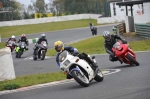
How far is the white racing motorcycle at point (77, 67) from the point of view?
11508mm

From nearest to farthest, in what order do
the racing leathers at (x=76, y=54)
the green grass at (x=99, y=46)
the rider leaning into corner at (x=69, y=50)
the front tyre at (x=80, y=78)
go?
the front tyre at (x=80, y=78) → the rider leaning into corner at (x=69, y=50) → the racing leathers at (x=76, y=54) → the green grass at (x=99, y=46)

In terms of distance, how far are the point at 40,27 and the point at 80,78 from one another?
60.2 metres

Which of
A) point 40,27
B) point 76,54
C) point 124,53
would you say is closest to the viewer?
point 76,54

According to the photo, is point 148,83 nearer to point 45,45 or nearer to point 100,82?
point 100,82

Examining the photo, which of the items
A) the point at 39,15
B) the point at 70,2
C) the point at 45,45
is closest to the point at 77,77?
the point at 45,45

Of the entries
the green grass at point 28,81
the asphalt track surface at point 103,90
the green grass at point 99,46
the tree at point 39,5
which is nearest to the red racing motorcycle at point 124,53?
the asphalt track surface at point 103,90

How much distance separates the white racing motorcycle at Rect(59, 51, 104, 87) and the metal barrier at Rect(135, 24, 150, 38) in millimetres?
18098

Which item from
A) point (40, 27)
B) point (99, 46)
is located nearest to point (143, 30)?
point (99, 46)

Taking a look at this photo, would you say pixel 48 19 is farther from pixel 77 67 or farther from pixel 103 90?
pixel 103 90

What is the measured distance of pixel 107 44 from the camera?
55.3 ft

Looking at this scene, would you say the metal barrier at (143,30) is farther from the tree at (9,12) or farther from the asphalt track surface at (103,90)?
the tree at (9,12)

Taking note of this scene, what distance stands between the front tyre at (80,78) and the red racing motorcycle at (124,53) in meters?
4.42

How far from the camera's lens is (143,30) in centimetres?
3023

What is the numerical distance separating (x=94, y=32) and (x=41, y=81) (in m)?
32.8
